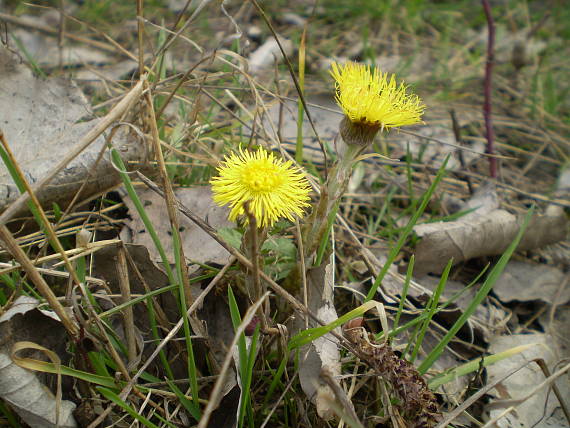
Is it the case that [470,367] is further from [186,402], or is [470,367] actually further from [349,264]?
[186,402]

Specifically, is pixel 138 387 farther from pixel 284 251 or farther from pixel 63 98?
pixel 63 98

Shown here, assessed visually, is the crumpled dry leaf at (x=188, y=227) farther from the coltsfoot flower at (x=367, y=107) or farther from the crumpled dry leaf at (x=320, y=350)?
the coltsfoot flower at (x=367, y=107)

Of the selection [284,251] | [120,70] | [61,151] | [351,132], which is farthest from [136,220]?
[120,70]

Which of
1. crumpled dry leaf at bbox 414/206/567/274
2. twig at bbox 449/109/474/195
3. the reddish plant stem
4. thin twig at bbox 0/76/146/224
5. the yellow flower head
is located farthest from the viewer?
the reddish plant stem

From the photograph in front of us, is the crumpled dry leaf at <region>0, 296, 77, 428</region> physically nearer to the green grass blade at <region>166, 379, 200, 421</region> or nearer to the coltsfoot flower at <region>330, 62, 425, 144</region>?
the green grass blade at <region>166, 379, 200, 421</region>

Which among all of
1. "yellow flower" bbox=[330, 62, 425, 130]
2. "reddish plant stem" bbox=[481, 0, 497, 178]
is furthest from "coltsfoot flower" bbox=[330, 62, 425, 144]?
"reddish plant stem" bbox=[481, 0, 497, 178]

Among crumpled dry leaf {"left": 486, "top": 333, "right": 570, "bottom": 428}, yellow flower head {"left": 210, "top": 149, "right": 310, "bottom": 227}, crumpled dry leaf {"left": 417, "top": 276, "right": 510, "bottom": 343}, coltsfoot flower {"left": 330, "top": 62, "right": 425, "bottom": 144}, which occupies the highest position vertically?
coltsfoot flower {"left": 330, "top": 62, "right": 425, "bottom": 144}
